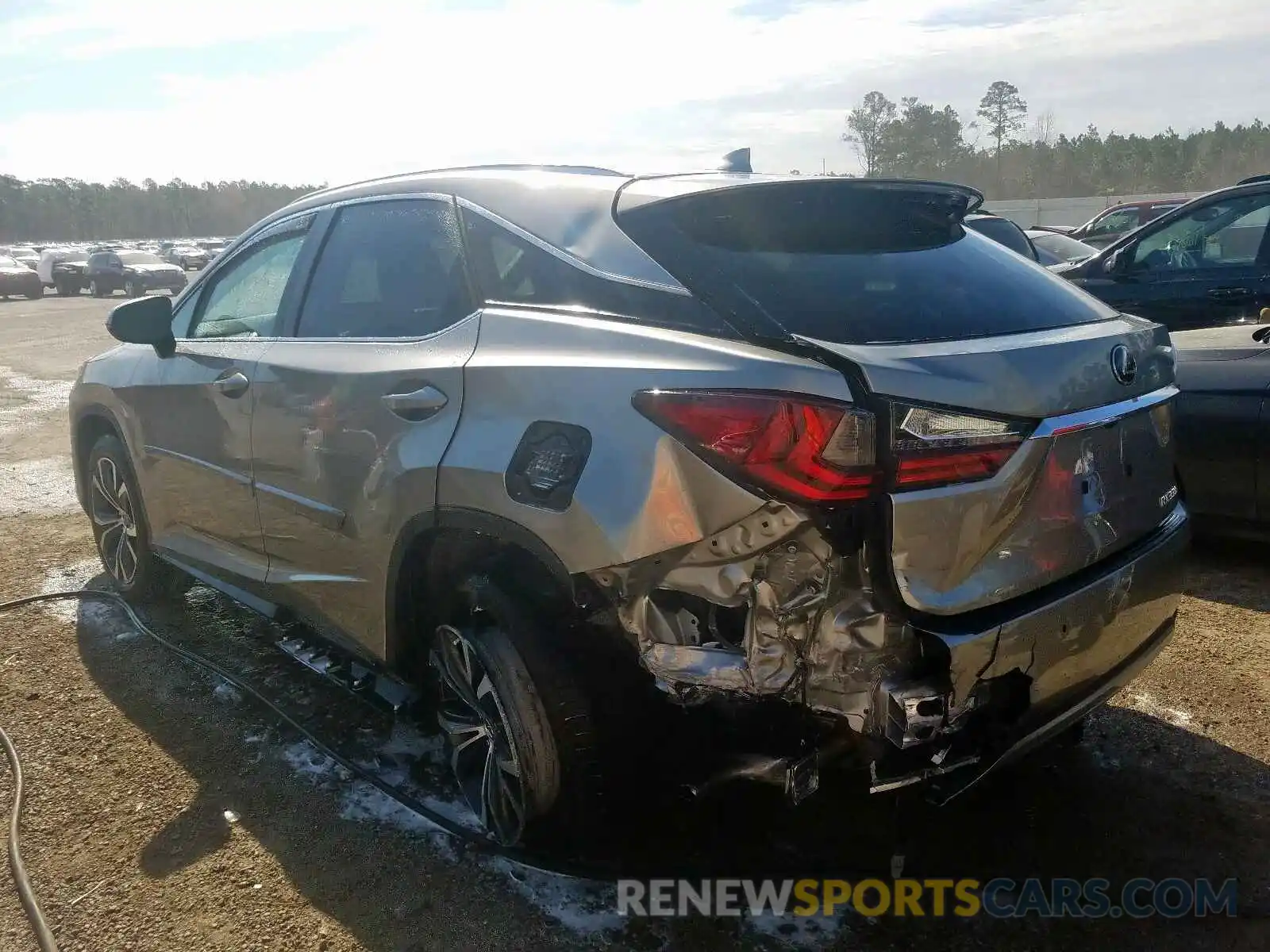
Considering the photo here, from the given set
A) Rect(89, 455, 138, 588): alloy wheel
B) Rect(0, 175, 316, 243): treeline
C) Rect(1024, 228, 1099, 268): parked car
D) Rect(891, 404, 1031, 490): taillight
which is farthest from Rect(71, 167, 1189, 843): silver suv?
Rect(0, 175, 316, 243): treeline

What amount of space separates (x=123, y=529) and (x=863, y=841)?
3.71m

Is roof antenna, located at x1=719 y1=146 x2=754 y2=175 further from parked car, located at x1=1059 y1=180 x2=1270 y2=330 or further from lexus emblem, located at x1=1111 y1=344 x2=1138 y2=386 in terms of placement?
parked car, located at x1=1059 y1=180 x2=1270 y2=330

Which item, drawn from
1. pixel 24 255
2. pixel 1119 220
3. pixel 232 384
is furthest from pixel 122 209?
pixel 232 384

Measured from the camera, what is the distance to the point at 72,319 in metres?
23.3

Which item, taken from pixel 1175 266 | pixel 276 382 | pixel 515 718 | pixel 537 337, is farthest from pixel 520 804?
pixel 1175 266

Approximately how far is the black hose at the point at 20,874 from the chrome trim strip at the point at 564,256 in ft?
6.95

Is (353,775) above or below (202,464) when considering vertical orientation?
below

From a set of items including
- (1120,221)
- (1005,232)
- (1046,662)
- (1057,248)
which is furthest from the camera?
(1120,221)

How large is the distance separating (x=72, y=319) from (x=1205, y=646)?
82.7ft

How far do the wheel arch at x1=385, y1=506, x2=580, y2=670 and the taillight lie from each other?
78cm

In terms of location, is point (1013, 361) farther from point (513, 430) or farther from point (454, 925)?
point (454, 925)

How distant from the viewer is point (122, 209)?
91.8 metres

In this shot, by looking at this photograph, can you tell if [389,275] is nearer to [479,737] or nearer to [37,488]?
[479,737]

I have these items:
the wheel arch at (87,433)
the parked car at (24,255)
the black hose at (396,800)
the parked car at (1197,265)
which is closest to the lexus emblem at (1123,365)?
the black hose at (396,800)
